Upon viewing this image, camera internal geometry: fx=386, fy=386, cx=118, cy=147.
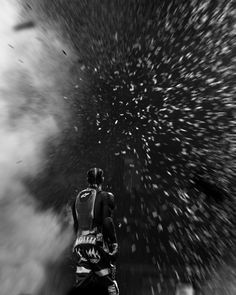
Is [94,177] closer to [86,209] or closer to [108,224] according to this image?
[86,209]

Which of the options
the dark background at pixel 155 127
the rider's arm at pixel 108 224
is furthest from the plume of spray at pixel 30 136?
the rider's arm at pixel 108 224

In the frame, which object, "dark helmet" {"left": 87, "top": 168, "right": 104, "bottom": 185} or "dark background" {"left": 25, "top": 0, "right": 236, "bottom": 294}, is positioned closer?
"dark helmet" {"left": 87, "top": 168, "right": 104, "bottom": 185}

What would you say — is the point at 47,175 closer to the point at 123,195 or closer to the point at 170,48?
the point at 123,195

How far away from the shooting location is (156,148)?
6797 mm

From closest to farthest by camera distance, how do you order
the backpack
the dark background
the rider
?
the rider
the backpack
the dark background

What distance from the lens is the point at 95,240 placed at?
2.78 meters

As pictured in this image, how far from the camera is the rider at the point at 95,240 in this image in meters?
2.71

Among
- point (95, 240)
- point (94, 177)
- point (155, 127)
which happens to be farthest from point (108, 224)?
point (155, 127)

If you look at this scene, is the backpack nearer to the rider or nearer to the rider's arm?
the rider

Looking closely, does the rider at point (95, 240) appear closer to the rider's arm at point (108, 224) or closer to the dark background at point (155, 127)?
the rider's arm at point (108, 224)

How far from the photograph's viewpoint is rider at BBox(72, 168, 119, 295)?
8.89ft

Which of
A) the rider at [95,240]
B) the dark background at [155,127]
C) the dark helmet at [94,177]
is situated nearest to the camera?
the rider at [95,240]

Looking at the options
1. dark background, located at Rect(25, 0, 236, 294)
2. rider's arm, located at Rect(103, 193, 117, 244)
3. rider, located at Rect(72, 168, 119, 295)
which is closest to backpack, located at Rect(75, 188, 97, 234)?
rider, located at Rect(72, 168, 119, 295)

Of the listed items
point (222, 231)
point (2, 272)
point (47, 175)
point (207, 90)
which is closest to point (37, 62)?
point (47, 175)
